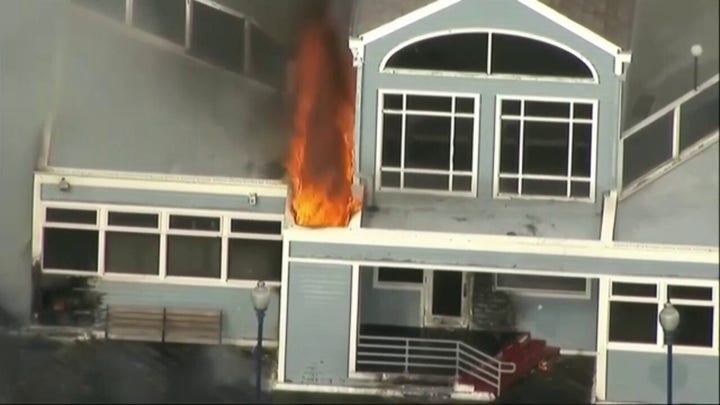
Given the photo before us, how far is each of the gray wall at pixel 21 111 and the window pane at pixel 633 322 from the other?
15.3ft

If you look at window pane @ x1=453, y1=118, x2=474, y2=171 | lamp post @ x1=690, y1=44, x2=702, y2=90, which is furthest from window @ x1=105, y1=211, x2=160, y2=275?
lamp post @ x1=690, y1=44, x2=702, y2=90

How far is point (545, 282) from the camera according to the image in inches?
541

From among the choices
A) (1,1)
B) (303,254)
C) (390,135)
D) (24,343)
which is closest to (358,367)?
(303,254)

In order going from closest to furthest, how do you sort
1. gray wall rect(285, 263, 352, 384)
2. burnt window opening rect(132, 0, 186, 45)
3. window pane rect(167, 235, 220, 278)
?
gray wall rect(285, 263, 352, 384)
window pane rect(167, 235, 220, 278)
burnt window opening rect(132, 0, 186, 45)

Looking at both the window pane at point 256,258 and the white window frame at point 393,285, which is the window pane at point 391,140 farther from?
the window pane at point 256,258

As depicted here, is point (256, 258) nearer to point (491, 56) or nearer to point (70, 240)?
point (70, 240)

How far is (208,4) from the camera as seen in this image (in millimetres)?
14211

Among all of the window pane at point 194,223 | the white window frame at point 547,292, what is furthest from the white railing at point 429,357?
the window pane at point 194,223

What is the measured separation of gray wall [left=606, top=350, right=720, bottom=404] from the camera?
42.4ft

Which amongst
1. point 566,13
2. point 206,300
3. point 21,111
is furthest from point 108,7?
point 566,13

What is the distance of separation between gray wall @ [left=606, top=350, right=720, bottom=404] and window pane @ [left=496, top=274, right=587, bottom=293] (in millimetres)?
852

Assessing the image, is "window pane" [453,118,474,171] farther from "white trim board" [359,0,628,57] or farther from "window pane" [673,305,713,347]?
"window pane" [673,305,713,347]

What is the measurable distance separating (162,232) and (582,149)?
11.1 feet

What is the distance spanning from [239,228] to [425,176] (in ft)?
5.18
